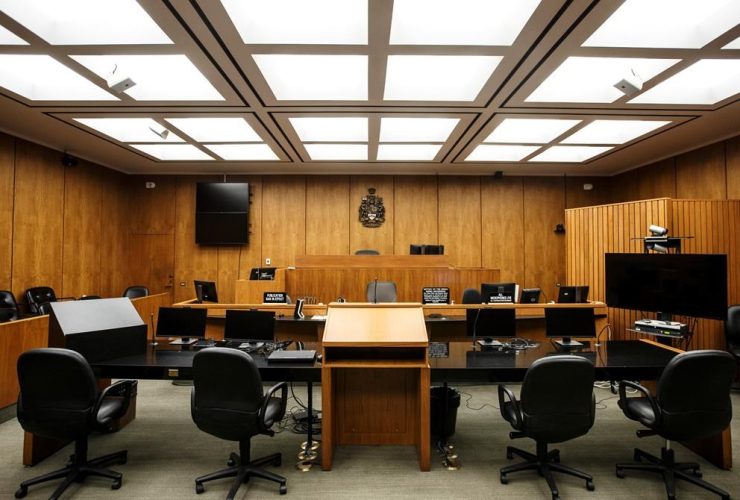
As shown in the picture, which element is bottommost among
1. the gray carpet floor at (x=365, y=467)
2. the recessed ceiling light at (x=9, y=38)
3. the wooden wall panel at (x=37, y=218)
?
the gray carpet floor at (x=365, y=467)

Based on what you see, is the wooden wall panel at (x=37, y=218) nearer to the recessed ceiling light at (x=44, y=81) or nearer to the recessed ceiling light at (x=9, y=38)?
the recessed ceiling light at (x=44, y=81)

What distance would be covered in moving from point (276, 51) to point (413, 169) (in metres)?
5.18

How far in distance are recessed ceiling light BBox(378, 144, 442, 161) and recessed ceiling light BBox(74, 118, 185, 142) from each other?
337 cm

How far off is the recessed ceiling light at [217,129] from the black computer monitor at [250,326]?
9.40 feet

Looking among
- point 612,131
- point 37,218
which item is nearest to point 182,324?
point 37,218

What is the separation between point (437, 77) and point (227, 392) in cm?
356

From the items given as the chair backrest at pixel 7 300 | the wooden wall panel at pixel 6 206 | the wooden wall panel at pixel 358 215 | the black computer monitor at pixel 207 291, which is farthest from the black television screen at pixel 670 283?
the wooden wall panel at pixel 6 206

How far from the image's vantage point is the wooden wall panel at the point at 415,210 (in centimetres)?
883

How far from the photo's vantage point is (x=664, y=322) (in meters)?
4.57

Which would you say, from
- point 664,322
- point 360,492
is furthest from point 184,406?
point 664,322

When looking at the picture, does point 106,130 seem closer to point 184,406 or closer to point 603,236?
point 184,406

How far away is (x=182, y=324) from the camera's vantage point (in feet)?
13.1

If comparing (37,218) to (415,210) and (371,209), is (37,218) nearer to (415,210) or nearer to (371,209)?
(371,209)

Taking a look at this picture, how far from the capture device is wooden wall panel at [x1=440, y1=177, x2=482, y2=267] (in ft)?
29.0
